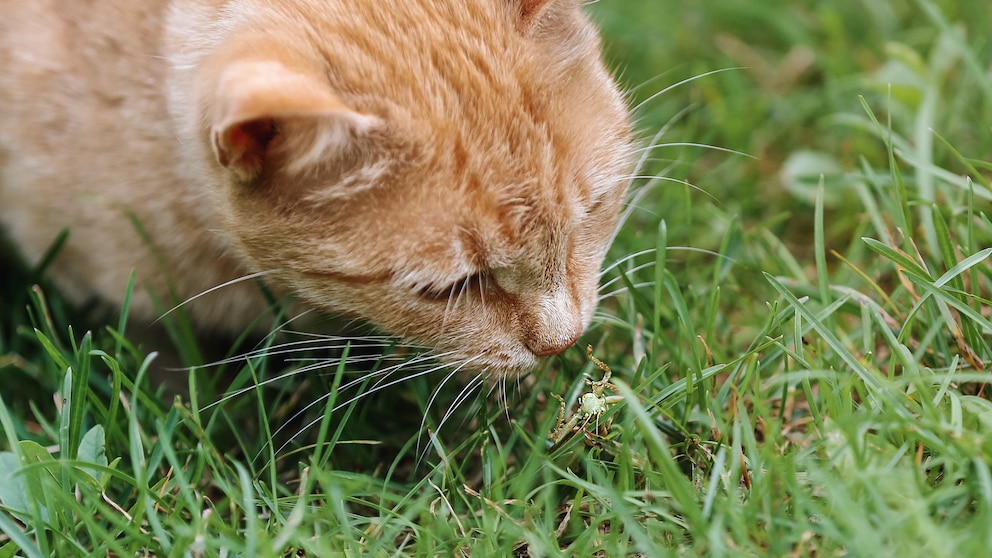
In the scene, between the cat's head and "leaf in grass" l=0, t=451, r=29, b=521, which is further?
"leaf in grass" l=0, t=451, r=29, b=521

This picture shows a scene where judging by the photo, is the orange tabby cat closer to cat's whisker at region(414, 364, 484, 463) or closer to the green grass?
cat's whisker at region(414, 364, 484, 463)

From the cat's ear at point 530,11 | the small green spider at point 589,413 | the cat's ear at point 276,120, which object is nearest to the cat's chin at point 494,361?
the small green spider at point 589,413

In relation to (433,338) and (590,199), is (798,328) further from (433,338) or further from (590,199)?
(433,338)

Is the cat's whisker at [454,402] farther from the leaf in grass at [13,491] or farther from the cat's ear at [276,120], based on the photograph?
the leaf in grass at [13,491]

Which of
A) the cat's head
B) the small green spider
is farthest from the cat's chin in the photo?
the small green spider

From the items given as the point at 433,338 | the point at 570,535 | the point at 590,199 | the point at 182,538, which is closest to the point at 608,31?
the point at 590,199

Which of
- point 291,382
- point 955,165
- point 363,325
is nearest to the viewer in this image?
point 363,325

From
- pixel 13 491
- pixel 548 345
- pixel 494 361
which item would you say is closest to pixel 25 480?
pixel 13 491
